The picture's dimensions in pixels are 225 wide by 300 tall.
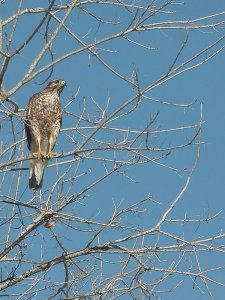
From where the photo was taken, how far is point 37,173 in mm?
6961

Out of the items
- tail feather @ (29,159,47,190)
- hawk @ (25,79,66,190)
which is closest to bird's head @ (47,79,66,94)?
hawk @ (25,79,66,190)

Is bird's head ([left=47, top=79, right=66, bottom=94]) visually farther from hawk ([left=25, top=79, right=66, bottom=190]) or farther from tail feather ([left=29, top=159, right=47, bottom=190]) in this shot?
tail feather ([left=29, top=159, right=47, bottom=190])

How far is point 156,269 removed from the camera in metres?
5.21

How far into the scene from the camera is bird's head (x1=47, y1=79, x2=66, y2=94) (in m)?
7.76

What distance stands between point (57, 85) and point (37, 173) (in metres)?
1.20

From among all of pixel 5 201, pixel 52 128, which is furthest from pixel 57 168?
pixel 52 128

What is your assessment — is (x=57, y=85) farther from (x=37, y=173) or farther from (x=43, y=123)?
(x=37, y=173)

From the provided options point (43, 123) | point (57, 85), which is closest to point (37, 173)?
point (43, 123)

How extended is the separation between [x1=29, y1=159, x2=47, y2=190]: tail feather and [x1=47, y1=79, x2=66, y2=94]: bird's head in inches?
36.7

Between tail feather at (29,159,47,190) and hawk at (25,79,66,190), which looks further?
hawk at (25,79,66,190)

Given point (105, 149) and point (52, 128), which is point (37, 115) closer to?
point (52, 128)

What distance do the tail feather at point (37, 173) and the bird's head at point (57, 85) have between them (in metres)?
0.93

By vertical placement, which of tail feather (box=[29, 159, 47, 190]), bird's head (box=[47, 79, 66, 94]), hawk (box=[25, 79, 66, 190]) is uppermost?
bird's head (box=[47, 79, 66, 94])

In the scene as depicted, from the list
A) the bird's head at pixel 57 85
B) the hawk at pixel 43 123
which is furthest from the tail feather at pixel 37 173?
the bird's head at pixel 57 85
